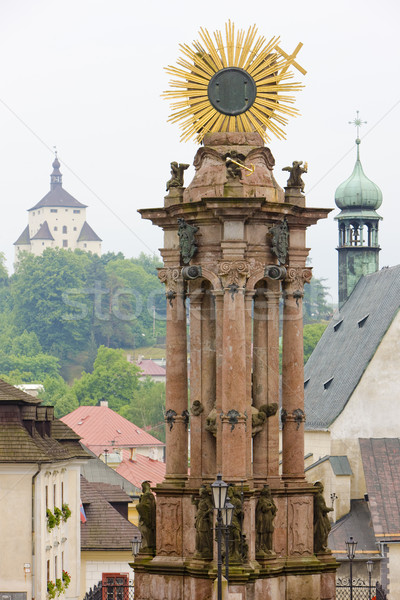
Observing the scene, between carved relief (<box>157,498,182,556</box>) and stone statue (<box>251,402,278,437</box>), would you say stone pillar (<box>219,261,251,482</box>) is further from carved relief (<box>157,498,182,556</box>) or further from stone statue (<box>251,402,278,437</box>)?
carved relief (<box>157,498,182,556</box>)

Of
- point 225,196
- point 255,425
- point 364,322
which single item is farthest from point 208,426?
point 364,322

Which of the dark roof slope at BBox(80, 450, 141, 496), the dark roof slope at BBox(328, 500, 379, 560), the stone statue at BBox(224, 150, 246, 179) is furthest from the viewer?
the dark roof slope at BBox(80, 450, 141, 496)

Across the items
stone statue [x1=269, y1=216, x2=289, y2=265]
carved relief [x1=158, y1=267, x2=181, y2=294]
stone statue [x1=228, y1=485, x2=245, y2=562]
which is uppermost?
stone statue [x1=269, y1=216, x2=289, y2=265]

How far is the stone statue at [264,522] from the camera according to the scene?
31.8 metres

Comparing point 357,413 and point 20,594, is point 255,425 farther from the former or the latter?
point 357,413

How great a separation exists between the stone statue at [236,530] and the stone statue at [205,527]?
557 millimetres

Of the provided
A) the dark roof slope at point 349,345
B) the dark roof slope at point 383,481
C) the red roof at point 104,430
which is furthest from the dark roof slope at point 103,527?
the red roof at point 104,430

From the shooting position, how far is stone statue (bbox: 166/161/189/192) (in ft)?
109

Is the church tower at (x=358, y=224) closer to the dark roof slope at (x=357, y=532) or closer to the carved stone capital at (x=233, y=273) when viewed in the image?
the dark roof slope at (x=357, y=532)

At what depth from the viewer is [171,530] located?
106ft

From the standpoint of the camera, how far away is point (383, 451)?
80438mm

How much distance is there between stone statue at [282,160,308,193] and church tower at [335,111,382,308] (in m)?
67.2

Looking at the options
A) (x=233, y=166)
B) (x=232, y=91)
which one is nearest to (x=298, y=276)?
(x=233, y=166)

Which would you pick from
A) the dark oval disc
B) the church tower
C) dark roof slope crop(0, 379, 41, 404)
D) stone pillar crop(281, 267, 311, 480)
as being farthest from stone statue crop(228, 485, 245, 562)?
the church tower
